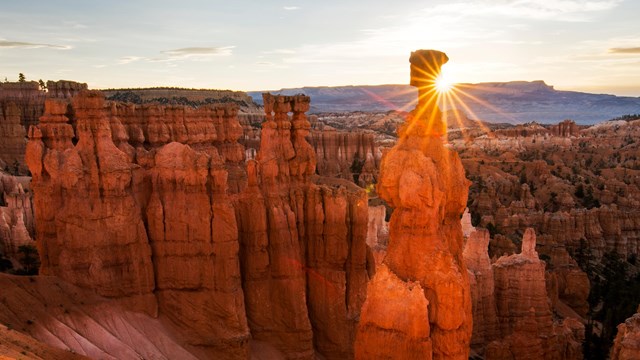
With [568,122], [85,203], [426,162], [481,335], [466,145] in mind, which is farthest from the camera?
A: [568,122]

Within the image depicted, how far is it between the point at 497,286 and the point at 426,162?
47.8ft

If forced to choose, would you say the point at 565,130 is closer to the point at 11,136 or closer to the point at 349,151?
the point at 349,151

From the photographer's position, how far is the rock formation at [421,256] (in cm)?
1232

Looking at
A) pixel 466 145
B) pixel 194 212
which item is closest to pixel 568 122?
pixel 466 145

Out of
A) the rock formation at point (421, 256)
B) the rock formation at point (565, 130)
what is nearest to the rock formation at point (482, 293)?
the rock formation at point (421, 256)

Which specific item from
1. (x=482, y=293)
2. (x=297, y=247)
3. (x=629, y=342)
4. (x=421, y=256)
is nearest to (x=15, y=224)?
(x=297, y=247)

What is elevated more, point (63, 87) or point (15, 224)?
point (63, 87)

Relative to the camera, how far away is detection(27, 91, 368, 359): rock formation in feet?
55.5

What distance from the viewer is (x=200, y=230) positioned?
17.7 m

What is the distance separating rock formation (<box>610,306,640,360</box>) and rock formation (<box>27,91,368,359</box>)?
7.87 metres

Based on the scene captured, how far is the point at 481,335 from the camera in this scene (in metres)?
24.9

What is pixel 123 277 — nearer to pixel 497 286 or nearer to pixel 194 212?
pixel 194 212

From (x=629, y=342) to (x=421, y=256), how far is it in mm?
6633

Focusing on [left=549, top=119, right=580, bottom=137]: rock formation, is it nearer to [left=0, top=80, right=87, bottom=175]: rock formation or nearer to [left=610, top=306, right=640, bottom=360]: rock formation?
[left=0, top=80, right=87, bottom=175]: rock formation
